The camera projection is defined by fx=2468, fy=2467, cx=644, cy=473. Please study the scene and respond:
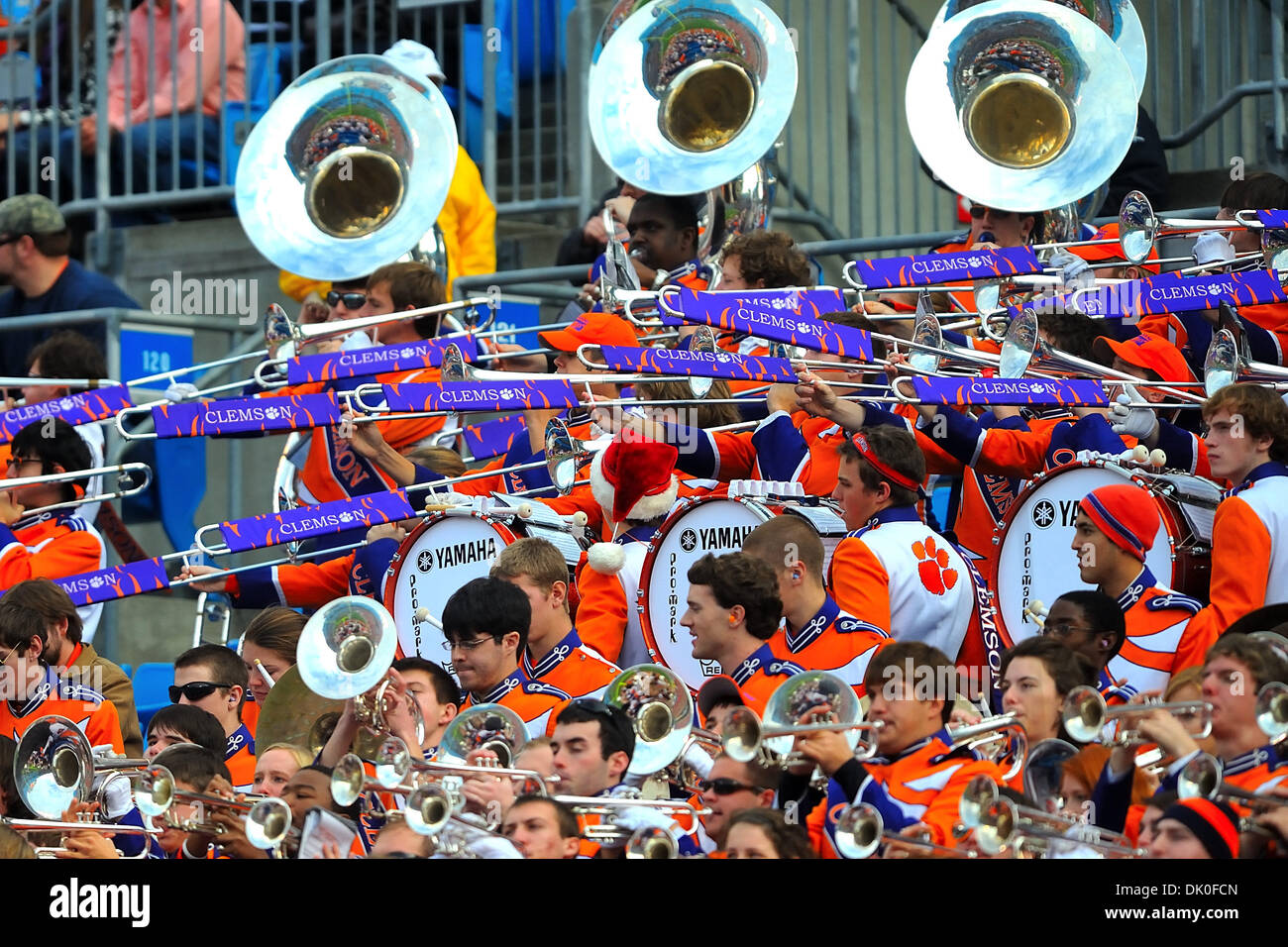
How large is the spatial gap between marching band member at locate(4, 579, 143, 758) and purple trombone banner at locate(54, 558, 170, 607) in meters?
0.12

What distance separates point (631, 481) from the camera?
7449mm

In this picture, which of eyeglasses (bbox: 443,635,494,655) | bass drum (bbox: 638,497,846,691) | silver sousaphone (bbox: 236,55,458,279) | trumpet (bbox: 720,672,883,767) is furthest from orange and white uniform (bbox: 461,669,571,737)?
silver sousaphone (bbox: 236,55,458,279)

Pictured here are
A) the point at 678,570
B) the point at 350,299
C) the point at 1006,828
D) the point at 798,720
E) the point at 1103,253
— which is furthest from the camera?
the point at 350,299

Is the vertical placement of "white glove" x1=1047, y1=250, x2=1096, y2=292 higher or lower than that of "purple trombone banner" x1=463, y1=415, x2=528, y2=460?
higher

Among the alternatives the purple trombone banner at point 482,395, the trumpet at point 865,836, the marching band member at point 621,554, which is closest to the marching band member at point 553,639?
the marching band member at point 621,554

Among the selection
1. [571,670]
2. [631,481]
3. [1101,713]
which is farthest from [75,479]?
[1101,713]

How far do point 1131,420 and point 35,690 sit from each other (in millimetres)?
3405

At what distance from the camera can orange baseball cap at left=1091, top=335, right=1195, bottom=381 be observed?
7.63 metres

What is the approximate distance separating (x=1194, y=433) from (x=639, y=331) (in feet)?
5.91

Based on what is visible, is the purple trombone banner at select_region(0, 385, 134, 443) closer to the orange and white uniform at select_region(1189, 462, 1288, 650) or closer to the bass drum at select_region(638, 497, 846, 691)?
the bass drum at select_region(638, 497, 846, 691)

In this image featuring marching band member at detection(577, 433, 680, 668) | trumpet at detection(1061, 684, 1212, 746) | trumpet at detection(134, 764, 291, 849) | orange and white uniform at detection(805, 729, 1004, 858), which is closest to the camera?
trumpet at detection(1061, 684, 1212, 746)

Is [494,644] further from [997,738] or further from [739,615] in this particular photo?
[997,738]

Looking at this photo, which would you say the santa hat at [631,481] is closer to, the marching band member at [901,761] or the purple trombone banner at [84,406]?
the marching band member at [901,761]
